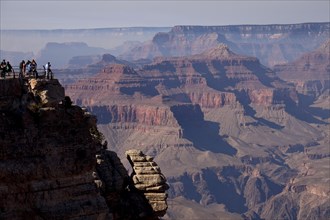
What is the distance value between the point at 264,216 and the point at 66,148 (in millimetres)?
169338

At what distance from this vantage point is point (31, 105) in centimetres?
2016

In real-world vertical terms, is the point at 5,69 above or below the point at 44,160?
above

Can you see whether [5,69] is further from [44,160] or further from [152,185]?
[152,185]

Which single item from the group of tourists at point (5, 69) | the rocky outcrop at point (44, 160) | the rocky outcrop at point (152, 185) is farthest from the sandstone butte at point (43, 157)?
the rocky outcrop at point (152, 185)

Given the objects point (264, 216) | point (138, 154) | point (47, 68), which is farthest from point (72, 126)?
point (264, 216)

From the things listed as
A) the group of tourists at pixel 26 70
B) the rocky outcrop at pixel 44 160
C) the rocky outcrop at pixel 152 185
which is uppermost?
the group of tourists at pixel 26 70

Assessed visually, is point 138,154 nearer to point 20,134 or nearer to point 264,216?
point 20,134

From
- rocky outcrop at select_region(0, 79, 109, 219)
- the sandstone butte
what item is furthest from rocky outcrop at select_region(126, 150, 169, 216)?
rocky outcrop at select_region(0, 79, 109, 219)

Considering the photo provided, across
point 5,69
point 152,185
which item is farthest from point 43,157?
point 152,185

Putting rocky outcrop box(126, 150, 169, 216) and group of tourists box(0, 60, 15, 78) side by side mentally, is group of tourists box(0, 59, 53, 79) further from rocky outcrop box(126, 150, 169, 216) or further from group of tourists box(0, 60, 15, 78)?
rocky outcrop box(126, 150, 169, 216)

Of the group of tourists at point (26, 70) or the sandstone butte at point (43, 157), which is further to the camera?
the group of tourists at point (26, 70)

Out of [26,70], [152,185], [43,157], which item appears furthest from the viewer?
[152,185]

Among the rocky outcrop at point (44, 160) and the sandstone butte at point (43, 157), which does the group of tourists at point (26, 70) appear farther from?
the rocky outcrop at point (44, 160)

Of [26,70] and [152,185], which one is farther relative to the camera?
[152,185]
